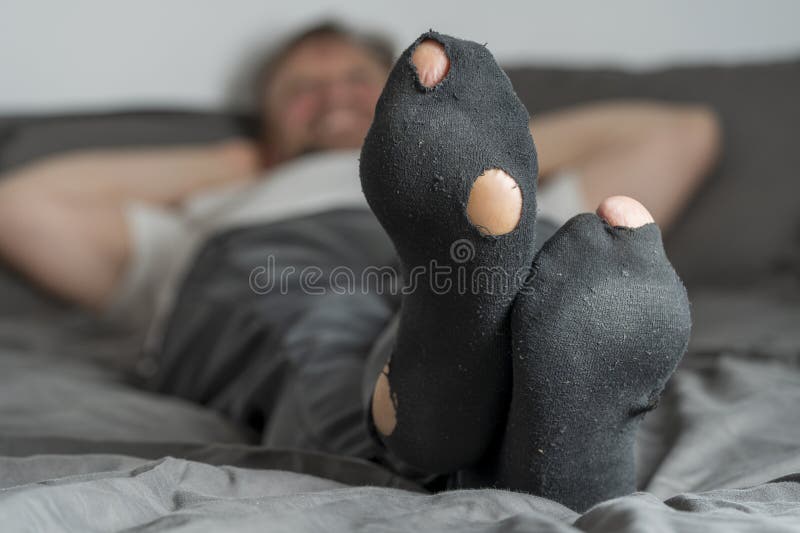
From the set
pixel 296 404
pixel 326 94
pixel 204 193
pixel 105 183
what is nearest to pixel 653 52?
pixel 326 94

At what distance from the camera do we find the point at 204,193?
1.51 meters

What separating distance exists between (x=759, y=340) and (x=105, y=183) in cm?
106

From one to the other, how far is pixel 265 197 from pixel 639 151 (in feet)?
1.82

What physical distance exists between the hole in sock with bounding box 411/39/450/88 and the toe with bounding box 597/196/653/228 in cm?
14

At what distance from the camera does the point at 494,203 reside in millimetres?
553

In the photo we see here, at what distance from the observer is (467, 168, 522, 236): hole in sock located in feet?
1.82

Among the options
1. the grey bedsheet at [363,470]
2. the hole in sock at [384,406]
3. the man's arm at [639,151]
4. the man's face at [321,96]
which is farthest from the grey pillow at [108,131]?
the hole in sock at [384,406]

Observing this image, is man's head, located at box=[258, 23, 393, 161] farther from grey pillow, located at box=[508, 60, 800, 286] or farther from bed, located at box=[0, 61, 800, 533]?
grey pillow, located at box=[508, 60, 800, 286]

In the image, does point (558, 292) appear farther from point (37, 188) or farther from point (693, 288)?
point (37, 188)

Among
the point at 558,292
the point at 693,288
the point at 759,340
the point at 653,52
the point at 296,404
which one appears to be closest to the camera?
the point at 558,292

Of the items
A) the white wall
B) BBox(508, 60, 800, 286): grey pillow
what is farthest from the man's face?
BBox(508, 60, 800, 286): grey pillow

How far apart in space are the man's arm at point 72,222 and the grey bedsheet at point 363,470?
0.25m

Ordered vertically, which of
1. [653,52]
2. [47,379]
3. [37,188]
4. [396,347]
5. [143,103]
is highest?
[653,52]

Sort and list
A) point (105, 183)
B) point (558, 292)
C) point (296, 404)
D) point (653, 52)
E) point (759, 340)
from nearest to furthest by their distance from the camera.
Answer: point (558, 292) < point (296, 404) < point (759, 340) < point (105, 183) < point (653, 52)
